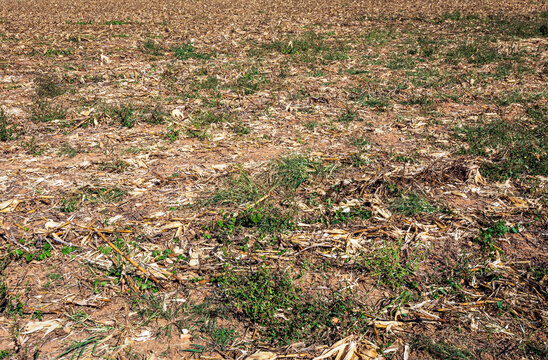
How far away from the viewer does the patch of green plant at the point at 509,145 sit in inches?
215

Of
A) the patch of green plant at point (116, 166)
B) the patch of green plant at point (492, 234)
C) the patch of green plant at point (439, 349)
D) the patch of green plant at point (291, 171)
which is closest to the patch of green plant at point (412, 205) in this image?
the patch of green plant at point (492, 234)

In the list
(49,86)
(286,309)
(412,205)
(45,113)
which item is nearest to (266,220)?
(286,309)

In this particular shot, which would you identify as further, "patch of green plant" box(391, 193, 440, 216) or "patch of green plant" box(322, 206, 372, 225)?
"patch of green plant" box(391, 193, 440, 216)

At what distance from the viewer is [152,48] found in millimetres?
12320

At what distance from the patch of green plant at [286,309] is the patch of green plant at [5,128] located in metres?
5.14

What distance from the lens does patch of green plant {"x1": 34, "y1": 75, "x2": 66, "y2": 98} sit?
848 cm

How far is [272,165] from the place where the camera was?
18.4ft

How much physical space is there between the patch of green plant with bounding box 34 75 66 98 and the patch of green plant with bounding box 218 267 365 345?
277 inches

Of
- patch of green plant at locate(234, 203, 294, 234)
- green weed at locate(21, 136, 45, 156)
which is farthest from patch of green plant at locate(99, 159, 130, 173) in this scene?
patch of green plant at locate(234, 203, 294, 234)

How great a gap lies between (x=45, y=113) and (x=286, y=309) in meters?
6.53

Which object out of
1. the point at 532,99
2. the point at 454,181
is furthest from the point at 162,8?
the point at 454,181

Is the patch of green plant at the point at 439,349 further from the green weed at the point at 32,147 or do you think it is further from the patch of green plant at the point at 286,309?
the green weed at the point at 32,147

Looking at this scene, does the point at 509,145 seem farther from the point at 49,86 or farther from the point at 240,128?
the point at 49,86

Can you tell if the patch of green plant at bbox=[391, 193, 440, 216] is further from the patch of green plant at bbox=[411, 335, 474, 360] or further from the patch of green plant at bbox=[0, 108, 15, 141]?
the patch of green plant at bbox=[0, 108, 15, 141]
